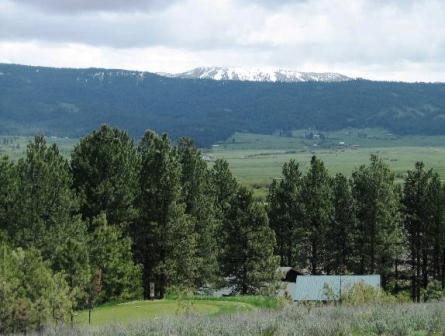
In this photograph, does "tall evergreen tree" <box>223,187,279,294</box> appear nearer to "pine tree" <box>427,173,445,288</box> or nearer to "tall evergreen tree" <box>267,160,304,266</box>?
"tall evergreen tree" <box>267,160,304,266</box>

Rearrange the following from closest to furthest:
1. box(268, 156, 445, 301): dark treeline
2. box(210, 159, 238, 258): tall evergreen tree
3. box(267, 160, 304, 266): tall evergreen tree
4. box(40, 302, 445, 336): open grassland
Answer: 1. box(40, 302, 445, 336): open grassland
2. box(268, 156, 445, 301): dark treeline
3. box(267, 160, 304, 266): tall evergreen tree
4. box(210, 159, 238, 258): tall evergreen tree

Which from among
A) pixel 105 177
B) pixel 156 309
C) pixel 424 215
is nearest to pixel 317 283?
pixel 424 215

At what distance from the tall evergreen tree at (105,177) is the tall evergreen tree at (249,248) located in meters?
10.4

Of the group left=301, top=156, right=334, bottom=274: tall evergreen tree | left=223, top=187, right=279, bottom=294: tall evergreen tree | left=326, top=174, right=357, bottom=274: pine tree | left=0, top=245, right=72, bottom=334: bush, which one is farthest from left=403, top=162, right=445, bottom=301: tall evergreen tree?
left=0, top=245, right=72, bottom=334: bush

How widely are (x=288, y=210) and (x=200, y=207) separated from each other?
38.6 ft

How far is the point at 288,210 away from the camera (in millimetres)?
64875

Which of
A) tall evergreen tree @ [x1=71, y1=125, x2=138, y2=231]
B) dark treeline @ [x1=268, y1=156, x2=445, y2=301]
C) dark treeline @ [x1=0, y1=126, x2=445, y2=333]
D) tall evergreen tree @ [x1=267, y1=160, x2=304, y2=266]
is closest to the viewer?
dark treeline @ [x1=0, y1=126, x2=445, y2=333]

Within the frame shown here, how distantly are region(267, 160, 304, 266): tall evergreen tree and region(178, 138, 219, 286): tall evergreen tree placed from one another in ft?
29.6

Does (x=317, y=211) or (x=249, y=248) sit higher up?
(x=317, y=211)

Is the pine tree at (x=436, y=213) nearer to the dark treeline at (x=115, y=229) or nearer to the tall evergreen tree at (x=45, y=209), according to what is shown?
the dark treeline at (x=115, y=229)

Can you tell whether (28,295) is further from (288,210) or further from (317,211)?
(288,210)

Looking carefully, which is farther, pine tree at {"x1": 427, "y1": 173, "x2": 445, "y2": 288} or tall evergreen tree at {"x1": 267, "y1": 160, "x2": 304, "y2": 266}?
tall evergreen tree at {"x1": 267, "y1": 160, "x2": 304, "y2": 266}

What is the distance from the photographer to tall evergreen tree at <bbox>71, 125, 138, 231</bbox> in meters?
48.2

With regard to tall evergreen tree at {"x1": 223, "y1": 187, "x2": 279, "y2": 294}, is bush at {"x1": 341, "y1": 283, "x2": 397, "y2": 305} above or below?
above
